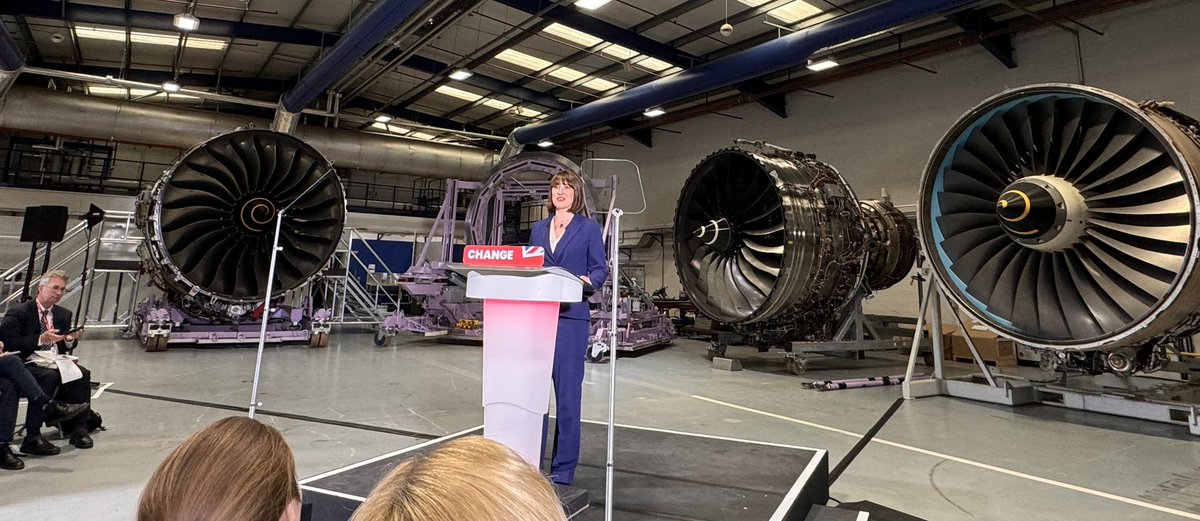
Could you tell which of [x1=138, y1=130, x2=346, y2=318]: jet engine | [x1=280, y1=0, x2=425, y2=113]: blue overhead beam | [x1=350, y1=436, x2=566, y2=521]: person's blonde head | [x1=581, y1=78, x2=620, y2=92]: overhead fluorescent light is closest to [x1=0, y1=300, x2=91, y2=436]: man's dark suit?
[x1=138, y1=130, x2=346, y2=318]: jet engine

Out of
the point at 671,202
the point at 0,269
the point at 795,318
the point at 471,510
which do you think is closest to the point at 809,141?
the point at 671,202

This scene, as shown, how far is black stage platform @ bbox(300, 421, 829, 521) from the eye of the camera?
185 centimetres

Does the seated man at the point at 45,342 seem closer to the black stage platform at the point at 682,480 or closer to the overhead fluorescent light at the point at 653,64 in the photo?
the black stage platform at the point at 682,480

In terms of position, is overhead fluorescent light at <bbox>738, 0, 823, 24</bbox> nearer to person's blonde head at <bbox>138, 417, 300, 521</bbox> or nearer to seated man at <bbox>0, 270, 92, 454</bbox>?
seated man at <bbox>0, 270, 92, 454</bbox>

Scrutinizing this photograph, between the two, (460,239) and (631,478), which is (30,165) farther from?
(631,478)

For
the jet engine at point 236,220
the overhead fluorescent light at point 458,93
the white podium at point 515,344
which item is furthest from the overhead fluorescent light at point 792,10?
the white podium at point 515,344

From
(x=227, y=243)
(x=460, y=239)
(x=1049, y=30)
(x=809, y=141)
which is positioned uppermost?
(x=1049, y=30)

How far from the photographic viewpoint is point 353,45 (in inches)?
280

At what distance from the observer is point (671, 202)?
13.0 metres

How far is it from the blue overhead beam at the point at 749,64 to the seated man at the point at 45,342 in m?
7.83

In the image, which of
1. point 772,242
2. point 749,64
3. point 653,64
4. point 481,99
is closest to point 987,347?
point 772,242

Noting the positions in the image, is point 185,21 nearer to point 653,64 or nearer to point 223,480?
point 653,64

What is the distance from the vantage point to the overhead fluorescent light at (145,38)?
354 inches

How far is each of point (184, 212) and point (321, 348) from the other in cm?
257
